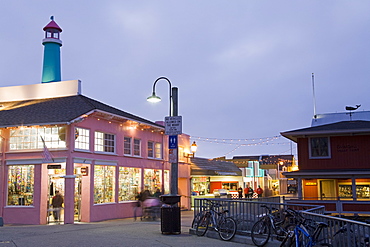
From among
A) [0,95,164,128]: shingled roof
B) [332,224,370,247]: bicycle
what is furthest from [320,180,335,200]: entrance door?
[332,224,370,247]: bicycle

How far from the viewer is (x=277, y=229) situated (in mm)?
11359

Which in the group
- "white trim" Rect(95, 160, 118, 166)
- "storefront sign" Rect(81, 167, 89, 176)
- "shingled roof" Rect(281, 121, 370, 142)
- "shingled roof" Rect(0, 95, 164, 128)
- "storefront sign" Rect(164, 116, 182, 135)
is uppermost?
"shingled roof" Rect(0, 95, 164, 128)

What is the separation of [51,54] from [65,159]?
11.6m

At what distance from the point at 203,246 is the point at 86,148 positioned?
37.7ft

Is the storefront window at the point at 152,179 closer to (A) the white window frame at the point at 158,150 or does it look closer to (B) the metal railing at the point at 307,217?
(A) the white window frame at the point at 158,150

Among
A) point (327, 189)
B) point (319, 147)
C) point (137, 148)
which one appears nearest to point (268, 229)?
point (137, 148)

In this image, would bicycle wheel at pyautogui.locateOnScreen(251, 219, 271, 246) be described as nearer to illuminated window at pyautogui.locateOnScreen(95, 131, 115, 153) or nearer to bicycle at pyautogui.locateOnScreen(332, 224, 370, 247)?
bicycle at pyautogui.locateOnScreen(332, 224, 370, 247)

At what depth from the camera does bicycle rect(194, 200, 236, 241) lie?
42.0 feet

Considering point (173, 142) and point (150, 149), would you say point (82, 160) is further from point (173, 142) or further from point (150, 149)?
point (173, 142)

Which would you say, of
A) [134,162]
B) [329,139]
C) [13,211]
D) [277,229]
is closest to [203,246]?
[277,229]

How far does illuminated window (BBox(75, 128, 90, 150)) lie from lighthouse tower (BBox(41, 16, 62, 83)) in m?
8.83

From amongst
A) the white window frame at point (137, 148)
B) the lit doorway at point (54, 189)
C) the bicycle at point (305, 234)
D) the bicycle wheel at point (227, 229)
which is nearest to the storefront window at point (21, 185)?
the lit doorway at point (54, 189)

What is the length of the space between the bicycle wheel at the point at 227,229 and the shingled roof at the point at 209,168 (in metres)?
20.3

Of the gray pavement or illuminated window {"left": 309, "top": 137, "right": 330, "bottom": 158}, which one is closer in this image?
the gray pavement
